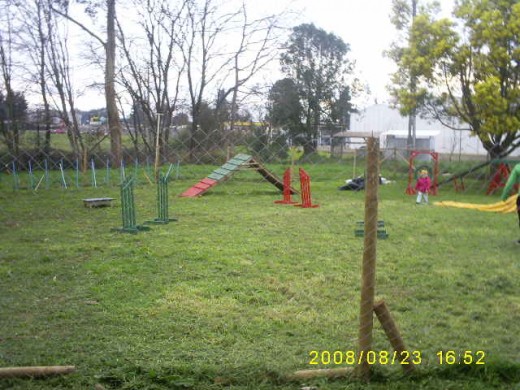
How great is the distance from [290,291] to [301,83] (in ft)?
81.9

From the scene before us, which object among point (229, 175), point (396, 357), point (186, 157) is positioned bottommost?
point (396, 357)

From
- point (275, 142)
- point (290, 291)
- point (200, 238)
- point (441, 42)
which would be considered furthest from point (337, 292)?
point (275, 142)

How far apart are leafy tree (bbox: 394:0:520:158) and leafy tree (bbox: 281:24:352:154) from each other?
9198 millimetres

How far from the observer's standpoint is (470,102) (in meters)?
19.4

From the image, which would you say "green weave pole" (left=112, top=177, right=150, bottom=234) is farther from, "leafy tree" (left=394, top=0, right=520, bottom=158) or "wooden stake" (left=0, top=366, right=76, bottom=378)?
"leafy tree" (left=394, top=0, right=520, bottom=158)

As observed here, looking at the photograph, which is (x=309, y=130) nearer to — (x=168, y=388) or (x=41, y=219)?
(x=41, y=219)

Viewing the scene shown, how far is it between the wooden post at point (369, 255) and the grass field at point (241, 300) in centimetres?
21

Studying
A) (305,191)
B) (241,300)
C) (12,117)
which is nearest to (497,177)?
(305,191)

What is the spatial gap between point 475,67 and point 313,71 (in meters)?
12.2

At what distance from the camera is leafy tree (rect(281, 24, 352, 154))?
29766mm

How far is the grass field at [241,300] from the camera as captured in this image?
3896 millimetres

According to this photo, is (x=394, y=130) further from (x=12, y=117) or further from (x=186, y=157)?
(x=12, y=117)

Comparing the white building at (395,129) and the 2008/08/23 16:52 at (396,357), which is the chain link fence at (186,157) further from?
the 2008/08/23 16:52 at (396,357)
